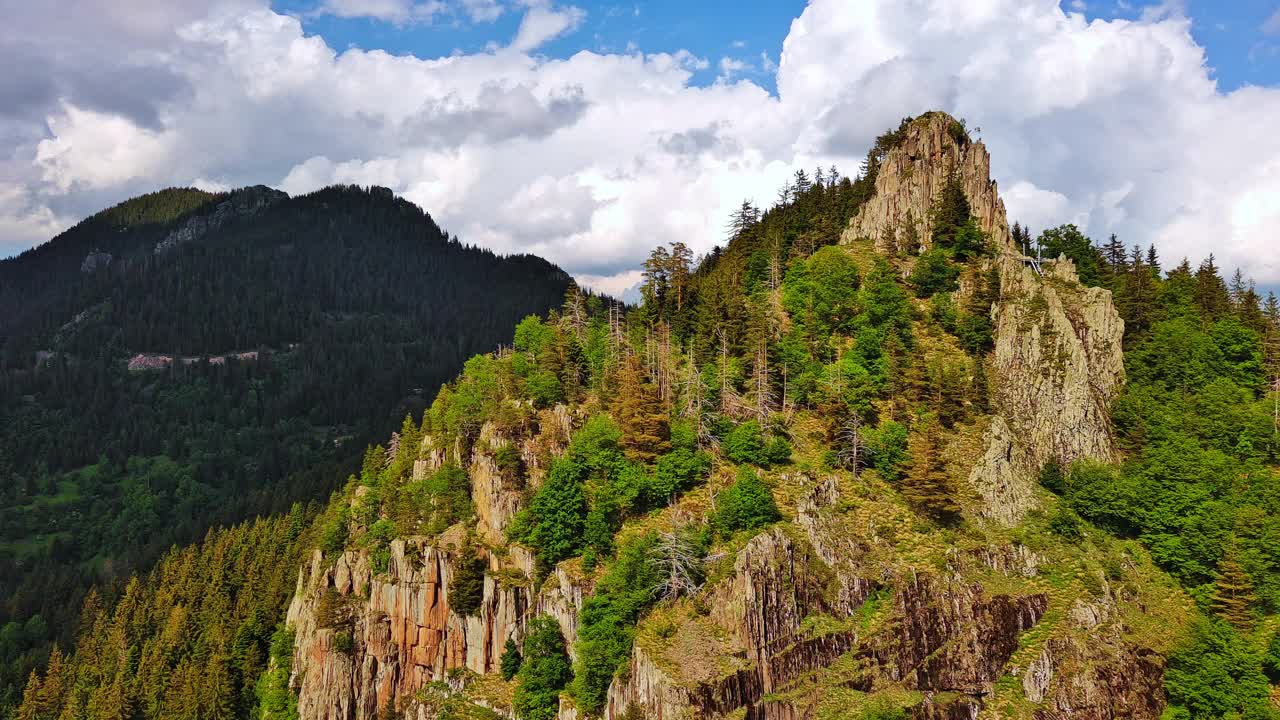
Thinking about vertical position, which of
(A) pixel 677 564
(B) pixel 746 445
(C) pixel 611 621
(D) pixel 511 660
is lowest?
(D) pixel 511 660

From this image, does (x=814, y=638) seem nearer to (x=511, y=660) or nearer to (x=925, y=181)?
(x=511, y=660)

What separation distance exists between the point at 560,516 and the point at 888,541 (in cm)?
2844

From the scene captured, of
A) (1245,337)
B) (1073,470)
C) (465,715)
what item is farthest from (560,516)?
(1245,337)

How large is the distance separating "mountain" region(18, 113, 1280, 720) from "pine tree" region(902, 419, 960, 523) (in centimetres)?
23

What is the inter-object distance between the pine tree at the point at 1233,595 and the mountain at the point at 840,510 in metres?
0.26

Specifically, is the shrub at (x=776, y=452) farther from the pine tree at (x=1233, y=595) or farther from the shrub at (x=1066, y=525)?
the pine tree at (x=1233, y=595)

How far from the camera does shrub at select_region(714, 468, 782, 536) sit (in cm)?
5275

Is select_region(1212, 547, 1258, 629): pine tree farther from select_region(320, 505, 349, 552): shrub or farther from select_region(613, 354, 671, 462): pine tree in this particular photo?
select_region(320, 505, 349, 552): shrub

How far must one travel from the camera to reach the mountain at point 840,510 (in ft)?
159

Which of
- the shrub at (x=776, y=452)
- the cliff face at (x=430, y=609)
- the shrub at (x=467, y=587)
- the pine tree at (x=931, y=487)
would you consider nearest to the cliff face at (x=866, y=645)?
the pine tree at (x=931, y=487)

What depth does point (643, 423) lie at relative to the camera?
6088cm

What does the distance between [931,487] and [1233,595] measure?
2507 centimetres

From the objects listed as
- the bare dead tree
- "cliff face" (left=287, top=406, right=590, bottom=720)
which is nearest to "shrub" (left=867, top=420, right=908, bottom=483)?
the bare dead tree

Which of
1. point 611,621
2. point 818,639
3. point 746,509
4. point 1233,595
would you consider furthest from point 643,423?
point 1233,595
